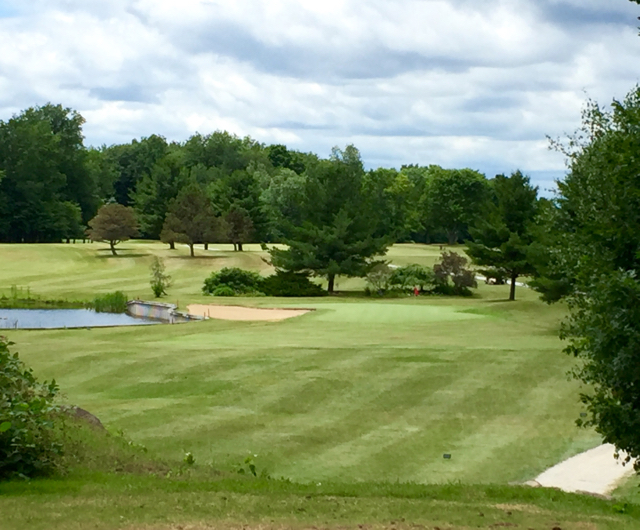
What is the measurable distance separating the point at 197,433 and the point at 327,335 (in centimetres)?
1484

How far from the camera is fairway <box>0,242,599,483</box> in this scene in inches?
609

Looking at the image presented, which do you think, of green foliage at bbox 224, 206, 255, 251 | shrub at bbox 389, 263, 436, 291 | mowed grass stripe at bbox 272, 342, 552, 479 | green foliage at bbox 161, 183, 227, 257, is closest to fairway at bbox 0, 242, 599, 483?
mowed grass stripe at bbox 272, 342, 552, 479

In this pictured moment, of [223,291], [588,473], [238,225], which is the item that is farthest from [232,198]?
[588,473]

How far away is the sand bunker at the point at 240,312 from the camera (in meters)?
41.4

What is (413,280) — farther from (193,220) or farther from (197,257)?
(197,257)

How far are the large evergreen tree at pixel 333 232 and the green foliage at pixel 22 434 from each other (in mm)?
47306

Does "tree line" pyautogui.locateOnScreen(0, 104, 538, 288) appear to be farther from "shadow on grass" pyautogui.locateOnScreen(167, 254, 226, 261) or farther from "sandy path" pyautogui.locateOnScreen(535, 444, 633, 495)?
"sandy path" pyautogui.locateOnScreen(535, 444, 633, 495)

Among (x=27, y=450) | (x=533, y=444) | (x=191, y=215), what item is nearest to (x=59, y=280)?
(x=191, y=215)

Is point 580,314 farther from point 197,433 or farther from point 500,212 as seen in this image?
point 500,212

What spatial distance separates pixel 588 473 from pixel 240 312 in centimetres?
3013

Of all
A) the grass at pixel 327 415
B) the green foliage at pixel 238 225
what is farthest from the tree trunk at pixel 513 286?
the green foliage at pixel 238 225

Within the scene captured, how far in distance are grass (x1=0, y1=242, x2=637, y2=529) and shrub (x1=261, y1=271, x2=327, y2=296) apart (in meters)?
19.9

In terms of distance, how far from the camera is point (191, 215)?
246 ft

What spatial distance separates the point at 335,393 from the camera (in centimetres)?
2055
